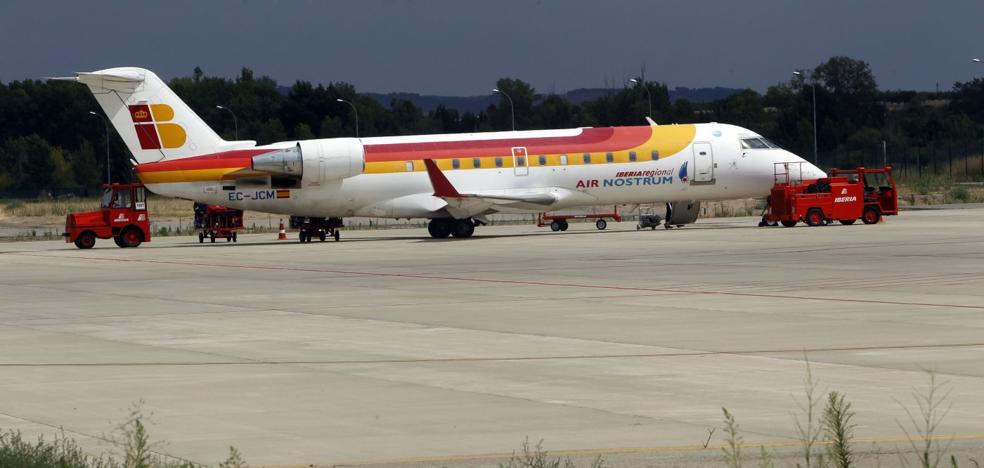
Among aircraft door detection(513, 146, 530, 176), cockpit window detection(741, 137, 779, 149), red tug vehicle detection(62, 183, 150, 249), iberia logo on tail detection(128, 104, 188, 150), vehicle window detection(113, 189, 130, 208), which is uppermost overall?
iberia logo on tail detection(128, 104, 188, 150)

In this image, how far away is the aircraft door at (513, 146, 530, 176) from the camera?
43.8m

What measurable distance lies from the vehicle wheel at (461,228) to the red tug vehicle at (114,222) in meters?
10.4

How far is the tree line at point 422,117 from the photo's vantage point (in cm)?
11481

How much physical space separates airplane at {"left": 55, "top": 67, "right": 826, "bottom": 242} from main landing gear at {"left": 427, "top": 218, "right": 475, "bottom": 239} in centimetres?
4

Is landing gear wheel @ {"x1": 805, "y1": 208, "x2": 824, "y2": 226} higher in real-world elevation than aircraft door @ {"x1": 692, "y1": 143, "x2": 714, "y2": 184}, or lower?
lower

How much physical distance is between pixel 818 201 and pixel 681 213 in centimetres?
515

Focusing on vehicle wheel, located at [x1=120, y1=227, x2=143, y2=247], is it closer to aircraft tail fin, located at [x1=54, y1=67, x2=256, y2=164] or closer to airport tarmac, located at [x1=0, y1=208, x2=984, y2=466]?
aircraft tail fin, located at [x1=54, y1=67, x2=256, y2=164]

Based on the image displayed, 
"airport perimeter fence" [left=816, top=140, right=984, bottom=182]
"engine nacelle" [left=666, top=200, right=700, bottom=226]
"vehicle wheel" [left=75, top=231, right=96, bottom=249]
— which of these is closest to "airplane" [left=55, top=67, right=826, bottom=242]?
"engine nacelle" [left=666, top=200, right=700, bottom=226]

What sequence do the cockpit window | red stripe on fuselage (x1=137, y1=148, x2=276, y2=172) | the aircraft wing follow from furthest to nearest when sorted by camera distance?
the cockpit window < red stripe on fuselage (x1=137, y1=148, x2=276, y2=172) < the aircraft wing

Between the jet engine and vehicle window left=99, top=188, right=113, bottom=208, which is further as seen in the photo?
vehicle window left=99, top=188, right=113, bottom=208

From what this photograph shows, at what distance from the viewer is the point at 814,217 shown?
1777 inches

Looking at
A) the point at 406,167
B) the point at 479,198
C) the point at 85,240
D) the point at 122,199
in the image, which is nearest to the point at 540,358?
the point at 479,198

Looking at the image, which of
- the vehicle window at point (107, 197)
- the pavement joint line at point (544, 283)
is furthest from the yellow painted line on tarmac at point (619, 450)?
the vehicle window at point (107, 197)

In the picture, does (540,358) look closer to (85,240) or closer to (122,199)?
(122,199)
